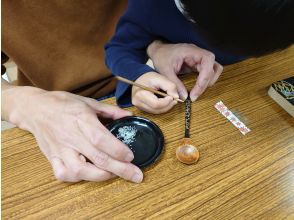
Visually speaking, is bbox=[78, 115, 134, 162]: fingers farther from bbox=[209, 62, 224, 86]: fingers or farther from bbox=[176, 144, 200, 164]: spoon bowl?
bbox=[209, 62, 224, 86]: fingers

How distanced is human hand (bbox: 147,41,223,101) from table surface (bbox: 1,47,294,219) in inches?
2.5

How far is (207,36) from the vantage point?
612 millimetres

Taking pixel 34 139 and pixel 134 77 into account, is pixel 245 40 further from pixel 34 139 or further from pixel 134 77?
pixel 34 139

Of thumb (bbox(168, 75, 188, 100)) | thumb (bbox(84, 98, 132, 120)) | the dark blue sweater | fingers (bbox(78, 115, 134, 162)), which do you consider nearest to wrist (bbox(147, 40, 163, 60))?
the dark blue sweater

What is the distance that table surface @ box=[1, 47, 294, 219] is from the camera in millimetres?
606

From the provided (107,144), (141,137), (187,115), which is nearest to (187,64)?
(187,115)

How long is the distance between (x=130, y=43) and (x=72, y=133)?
497mm

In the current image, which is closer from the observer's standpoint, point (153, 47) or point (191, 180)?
point (191, 180)

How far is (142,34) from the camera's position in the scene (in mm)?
1056

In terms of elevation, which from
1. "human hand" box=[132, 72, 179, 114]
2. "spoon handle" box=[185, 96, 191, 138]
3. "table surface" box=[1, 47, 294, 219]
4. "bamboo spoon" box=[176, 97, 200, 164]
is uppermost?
"human hand" box=[132, 72, 179, 114]

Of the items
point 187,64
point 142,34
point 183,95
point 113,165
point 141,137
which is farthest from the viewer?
point 142,34

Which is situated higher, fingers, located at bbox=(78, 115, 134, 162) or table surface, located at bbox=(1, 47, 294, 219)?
fingers, located at bbox=(78, 115, 134, 162)

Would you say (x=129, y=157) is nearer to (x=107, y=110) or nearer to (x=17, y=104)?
(x=107, y=110)

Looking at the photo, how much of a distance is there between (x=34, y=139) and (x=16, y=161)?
7 centimetres
